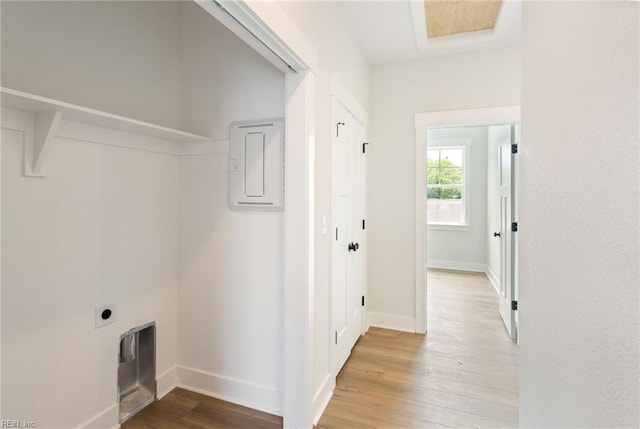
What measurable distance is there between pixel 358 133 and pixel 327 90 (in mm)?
951

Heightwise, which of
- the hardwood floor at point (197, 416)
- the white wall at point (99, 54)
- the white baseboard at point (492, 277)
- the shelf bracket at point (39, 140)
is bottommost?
the hardwood floor at point (197, 416)

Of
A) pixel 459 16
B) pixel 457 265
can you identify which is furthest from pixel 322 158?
pixel 457 265

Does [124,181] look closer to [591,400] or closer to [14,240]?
[14,240]

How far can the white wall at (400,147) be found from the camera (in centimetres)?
302

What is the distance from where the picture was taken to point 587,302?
715 mm

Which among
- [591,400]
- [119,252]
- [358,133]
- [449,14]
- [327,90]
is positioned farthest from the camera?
[358,133]

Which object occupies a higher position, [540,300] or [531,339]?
[540,300]

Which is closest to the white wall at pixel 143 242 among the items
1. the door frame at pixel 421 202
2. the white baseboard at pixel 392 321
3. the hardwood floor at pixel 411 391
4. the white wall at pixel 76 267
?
the white wall at pixel 76 267

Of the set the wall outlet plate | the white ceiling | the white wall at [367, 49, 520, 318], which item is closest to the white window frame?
the white wall at [367, 49, 520, 318]

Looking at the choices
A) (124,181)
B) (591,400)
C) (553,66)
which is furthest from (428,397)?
(124,181)

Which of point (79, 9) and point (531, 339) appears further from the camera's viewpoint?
point (79, 9)

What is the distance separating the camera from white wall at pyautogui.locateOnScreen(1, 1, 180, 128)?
144 centimetres

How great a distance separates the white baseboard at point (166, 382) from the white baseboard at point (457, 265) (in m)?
4.90

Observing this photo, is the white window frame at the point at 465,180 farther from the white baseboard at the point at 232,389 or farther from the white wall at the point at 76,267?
the white wall at the point at 76,267
